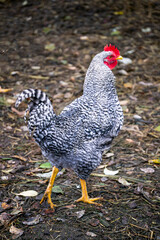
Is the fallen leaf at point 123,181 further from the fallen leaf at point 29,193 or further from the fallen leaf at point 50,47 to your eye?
the fallen leaf at point 50,47

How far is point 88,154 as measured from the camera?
9.95 feet

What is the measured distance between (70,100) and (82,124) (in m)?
2.14

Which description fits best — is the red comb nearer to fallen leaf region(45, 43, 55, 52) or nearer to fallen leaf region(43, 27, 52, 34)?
fallen leaf region(45, 43, 55, 52)

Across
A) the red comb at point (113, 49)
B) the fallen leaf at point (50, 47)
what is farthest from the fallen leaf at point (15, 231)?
the fallen leaf at point (50, 47)

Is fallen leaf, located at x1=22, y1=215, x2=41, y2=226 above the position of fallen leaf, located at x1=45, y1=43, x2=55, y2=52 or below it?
below

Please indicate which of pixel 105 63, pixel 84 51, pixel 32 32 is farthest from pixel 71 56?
pixel 105 63

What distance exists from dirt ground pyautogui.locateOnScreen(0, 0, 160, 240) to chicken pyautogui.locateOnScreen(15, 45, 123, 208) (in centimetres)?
27

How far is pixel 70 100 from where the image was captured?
5.21 meters

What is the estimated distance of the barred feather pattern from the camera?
9.76 ft

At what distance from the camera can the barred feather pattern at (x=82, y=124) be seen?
2.97 meters

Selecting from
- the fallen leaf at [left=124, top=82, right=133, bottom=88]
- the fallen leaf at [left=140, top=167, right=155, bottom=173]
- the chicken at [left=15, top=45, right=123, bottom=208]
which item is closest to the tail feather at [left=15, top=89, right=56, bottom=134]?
the chicken at [left=15, top=45, right=123, bottom=208]

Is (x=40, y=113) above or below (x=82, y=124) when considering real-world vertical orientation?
above

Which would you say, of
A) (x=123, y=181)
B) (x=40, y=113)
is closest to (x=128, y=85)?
(x=123, y=181)

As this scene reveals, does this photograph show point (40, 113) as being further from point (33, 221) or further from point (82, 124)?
point (33, 221)
